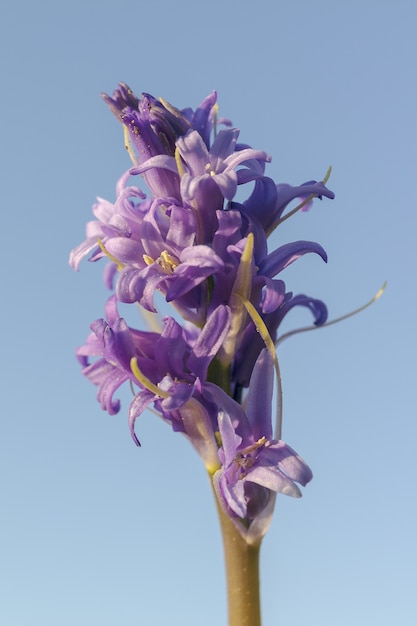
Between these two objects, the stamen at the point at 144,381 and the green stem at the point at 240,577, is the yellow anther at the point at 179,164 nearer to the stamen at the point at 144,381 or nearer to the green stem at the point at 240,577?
the stamen at the point at 144,381

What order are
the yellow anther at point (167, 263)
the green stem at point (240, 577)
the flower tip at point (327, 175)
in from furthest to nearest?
the flower tip at point (327, 175) → the yellow anther at point (167, 263) → the green stem at point (240, 577)

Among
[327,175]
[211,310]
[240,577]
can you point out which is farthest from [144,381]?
[327,175]

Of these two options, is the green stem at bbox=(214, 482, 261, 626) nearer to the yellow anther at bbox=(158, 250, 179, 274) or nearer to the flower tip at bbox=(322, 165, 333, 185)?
the yellow anther at bbox=(158, 250, 179, 274)

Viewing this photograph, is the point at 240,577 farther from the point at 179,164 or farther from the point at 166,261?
→ the point at 179,164

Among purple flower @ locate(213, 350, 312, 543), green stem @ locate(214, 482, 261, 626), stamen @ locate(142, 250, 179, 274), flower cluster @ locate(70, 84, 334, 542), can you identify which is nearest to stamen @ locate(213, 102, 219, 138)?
flower cluster @ locate(70, 84, 334, 542)

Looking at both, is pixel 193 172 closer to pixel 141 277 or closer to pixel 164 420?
pixel 141 277

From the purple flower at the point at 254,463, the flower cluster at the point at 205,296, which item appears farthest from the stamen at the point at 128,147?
the purple flower at the point at 254,463

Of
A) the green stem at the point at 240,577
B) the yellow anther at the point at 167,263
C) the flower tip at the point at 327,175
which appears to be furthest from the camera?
the flower tip at the point at 327,175

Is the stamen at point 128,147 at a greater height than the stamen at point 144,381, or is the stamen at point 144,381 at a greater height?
the stamen at point 128,147
